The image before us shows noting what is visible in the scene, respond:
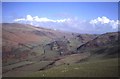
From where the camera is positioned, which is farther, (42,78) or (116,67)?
(116,67)

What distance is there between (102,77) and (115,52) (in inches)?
2171

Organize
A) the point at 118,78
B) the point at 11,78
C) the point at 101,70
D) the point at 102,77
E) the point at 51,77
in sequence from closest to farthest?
1. the point at 118,78
2. the point at 102,77
3. the point at 51,77
4. the point at 101,70
5. the point at 11,78

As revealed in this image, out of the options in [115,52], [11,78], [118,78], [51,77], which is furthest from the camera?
[115,52]

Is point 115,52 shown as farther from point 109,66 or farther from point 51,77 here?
point 51,77

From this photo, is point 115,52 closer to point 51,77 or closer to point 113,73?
point 113,73

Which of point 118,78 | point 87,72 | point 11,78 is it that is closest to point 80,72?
point 87,72

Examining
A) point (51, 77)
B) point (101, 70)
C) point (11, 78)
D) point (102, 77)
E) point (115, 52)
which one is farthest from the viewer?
point (115, 52)

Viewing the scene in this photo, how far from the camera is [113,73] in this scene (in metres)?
92.8

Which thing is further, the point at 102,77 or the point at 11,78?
the point at 11,78

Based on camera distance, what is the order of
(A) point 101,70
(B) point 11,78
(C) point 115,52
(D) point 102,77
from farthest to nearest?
(C) point 115,52 → (B) point 11,78 → (A) point 101,70 → (D) point 102,77

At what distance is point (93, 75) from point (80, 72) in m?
9.68

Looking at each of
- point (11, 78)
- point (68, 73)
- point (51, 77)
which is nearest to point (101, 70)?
point (68, 73)

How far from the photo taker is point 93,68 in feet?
348

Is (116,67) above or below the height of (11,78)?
above
